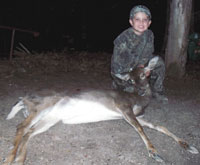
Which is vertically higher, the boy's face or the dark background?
the dark background

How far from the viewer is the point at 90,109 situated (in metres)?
4.01

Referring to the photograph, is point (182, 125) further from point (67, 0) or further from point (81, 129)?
point (67, 0)

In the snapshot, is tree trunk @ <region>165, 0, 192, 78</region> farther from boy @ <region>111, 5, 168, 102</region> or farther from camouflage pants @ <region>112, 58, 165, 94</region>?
boy @ <region>111, 5, 168, 102</region>

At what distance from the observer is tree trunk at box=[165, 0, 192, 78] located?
20.7ft

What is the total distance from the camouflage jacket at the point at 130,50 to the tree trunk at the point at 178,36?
1988 mm

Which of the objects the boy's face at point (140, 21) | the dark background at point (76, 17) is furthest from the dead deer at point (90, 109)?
the dark background at point (76, 17)

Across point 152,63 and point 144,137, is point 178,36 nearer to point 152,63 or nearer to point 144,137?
point 152,63

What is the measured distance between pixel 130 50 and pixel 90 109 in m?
1.34

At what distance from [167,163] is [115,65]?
211 centimetres

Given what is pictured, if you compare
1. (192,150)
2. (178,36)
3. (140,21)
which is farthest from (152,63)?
(178,36)

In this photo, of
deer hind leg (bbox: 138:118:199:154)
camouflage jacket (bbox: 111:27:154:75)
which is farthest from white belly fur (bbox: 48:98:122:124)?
camouflage jacket (bbox: 111:27:154:75)

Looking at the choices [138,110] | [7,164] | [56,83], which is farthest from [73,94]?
[56,83]

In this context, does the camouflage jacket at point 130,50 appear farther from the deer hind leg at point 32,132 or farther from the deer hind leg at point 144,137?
the deer hind leg at point 32,132

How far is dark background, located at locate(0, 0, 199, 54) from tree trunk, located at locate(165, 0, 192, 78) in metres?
9.52
